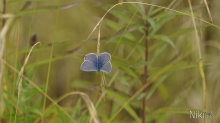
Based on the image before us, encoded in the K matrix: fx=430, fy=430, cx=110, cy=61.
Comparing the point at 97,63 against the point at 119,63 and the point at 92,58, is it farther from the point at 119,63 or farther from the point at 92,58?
the point at 119,63

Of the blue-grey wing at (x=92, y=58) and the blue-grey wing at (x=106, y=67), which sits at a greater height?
the blue-grey wing at (x=92, y=58)

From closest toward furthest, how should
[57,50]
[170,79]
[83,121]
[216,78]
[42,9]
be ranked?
[83,121]
[42,9]
[216,78]
[170,79]
[57,50]

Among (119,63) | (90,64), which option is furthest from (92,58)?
(119,63)

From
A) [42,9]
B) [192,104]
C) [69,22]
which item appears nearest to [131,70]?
[42,9]

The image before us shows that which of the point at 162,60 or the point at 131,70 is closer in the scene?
the point at 131,70

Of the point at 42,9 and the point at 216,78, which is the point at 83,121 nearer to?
the point at 42,9
